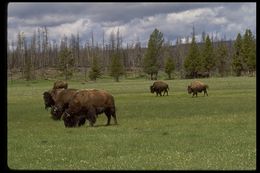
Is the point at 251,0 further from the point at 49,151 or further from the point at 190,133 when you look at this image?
the point at 190,133

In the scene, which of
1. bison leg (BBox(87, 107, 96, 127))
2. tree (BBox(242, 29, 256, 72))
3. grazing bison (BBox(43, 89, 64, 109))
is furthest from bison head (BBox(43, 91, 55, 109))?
tree (BBox(242, 29, 256, 72))

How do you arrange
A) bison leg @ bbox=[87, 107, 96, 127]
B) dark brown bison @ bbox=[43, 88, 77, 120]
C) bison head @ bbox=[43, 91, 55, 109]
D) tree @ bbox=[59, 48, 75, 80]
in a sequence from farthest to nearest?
tree @ bbox=[59, 48, 75, 80]
bison head @ bbox=[43, 91, 55, 109]
dark brown bison @ bbox=[43, 88, 77, 120]
bison leg @ bbox=[87, 107, 96, 127]

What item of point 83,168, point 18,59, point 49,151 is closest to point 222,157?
point 83,168

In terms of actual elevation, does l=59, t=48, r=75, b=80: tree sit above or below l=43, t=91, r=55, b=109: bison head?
above

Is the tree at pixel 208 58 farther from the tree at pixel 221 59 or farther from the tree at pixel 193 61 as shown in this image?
the tree at pixel 221 59

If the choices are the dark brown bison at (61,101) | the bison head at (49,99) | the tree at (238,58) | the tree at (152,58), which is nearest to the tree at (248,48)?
the tree at (238,58)

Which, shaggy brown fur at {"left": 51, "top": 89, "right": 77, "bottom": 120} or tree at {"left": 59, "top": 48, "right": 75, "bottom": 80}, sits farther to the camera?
tree at {"left": 59, "top": 48, "right": 75, "bottom": 80}

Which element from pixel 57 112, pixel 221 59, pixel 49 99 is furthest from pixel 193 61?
pixel 57 112

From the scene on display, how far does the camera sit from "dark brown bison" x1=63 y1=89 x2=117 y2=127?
952 inches

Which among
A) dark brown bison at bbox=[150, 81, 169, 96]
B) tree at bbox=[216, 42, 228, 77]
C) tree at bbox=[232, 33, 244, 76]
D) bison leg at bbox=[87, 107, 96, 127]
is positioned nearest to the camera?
bison leg at bbox=[87, 107, 96, 127]

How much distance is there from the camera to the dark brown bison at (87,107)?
79.4ft

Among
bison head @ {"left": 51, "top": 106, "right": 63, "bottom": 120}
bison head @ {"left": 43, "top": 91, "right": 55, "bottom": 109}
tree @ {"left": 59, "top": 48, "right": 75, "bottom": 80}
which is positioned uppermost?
tree @ {"left": 59, "top": 48, "right": 75, "bottom": 80}

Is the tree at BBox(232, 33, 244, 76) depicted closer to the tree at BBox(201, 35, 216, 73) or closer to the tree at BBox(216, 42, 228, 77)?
the tree at BBox(201, 35, 216, 73)

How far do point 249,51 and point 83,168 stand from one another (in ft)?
350
